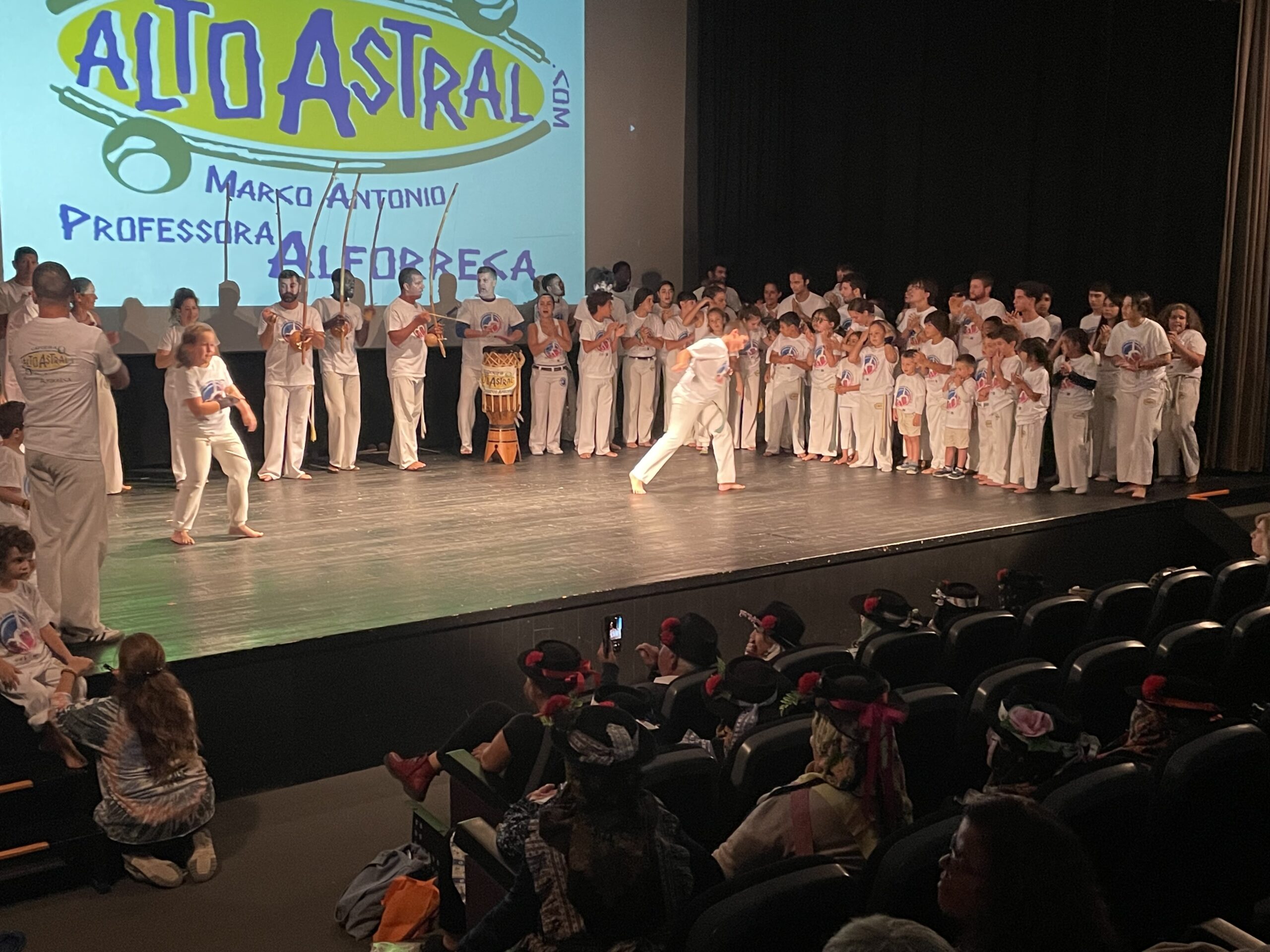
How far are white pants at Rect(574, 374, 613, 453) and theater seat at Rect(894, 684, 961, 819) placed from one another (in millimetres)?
7021

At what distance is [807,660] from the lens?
429 cm

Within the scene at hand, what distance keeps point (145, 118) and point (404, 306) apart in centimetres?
219

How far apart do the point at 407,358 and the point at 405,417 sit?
1.53 ft

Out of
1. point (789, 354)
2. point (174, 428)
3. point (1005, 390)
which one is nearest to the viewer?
point (174, 428)

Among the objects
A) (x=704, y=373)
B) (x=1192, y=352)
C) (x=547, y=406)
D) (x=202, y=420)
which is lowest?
(x=547, y=406)

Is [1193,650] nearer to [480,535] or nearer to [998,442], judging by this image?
[480,535]

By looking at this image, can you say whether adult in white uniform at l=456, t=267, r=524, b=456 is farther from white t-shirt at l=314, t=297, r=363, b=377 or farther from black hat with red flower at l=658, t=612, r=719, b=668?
black hat with red flower at l=658, t=612, r=719, b=668

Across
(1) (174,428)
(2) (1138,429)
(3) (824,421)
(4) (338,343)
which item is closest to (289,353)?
(4) (338,343)

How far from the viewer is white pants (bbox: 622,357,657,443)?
36.2ft

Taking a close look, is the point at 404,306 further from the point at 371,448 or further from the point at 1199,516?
the point at 1199,516

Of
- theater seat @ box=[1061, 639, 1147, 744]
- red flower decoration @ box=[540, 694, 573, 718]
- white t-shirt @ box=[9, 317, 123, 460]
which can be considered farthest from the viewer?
white t-shirt @ box=[9, 317, 123, 460]

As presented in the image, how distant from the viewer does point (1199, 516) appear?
8.71 meters

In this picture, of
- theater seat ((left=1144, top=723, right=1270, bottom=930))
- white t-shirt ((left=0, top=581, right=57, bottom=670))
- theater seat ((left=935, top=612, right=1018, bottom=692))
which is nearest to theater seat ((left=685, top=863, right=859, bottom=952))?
theater seat ((left=1144, top=723, right=1270, bottom=930))

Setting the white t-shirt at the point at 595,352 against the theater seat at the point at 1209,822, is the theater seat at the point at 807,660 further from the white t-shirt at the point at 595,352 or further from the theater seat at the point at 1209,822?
the white t-shirt at the point at 595,352
